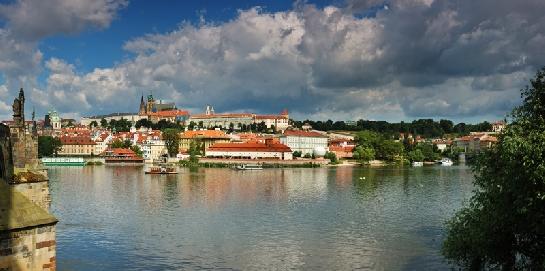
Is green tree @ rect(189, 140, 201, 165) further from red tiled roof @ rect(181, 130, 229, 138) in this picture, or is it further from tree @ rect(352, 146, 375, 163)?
tree @ rect(352, 146, 375, 163)

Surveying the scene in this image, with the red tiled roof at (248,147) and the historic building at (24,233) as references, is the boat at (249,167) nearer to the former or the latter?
the red tiled roof at (248,147)

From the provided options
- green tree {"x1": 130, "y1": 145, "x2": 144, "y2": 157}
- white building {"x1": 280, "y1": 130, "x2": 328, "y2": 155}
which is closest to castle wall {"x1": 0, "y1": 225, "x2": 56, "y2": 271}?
green tree {"x1": 130, "y1": 145, "x2": 144, "y2": 157}

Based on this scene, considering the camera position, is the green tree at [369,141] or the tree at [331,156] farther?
the green tree at [369,141]

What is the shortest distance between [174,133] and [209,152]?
15869 millimetres

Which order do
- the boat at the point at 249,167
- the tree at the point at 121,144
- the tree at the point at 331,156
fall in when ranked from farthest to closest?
the tree at the point at 121,144, the tree at the point at 331,156, the boat at the point at 249,167

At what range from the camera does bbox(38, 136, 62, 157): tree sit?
12950 centimetres

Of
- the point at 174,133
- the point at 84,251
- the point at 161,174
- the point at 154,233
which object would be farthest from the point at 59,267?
the point at 174,133

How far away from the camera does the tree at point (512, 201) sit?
1546 centimetres

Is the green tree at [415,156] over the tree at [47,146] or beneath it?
beneath

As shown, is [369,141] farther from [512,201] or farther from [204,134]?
[512,201]

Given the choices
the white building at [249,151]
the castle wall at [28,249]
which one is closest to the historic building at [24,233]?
the castle wall at [28,249]

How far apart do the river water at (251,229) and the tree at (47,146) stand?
7818 centimetres

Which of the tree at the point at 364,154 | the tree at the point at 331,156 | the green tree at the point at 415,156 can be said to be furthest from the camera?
the green tree at the point at 415,156

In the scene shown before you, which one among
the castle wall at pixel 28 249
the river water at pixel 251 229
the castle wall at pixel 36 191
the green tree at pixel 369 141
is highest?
the green tree at pixel 369 141
